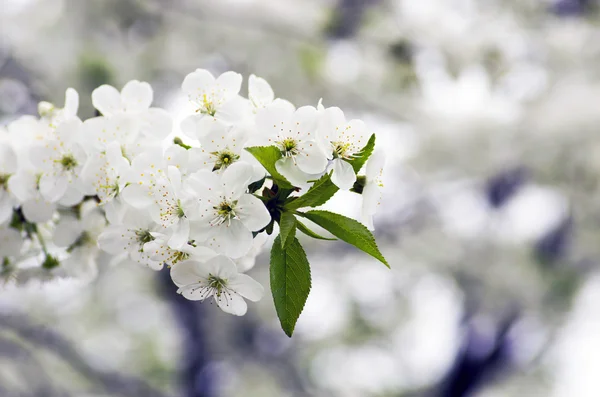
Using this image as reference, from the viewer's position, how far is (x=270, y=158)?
494 millimetres

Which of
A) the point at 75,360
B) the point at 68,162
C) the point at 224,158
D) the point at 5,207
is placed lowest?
the point at 75,360

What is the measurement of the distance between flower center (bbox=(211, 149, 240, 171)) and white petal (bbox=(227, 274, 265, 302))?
4.2 inches

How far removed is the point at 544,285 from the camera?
3346 mm

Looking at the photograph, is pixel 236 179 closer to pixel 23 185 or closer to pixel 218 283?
pixel 218 283

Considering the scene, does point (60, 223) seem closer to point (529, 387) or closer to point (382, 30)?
point (382, 30)

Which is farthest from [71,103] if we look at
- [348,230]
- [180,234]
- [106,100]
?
[348,230]

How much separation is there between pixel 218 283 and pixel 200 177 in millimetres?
110

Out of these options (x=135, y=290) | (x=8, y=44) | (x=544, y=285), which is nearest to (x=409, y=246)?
(x=544, y=285)

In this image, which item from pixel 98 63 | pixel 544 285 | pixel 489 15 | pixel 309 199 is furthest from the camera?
pixel 544 285

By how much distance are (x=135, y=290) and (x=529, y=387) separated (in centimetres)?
288

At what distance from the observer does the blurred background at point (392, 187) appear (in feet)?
9.17

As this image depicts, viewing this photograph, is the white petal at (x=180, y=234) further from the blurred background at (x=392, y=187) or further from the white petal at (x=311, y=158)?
the blurred background at (x=392, y=187)

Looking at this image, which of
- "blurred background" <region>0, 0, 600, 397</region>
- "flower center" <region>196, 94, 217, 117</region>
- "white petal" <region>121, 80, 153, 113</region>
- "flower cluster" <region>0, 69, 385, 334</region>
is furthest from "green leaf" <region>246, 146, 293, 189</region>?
"blurred background" <region>0, 0, 600, 397</region>

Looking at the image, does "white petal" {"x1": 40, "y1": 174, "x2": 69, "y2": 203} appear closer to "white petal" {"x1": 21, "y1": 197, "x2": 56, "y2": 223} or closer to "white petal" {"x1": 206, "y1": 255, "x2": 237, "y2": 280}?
"white petal" {"x1": 21, "y1": 197, "x2": 56, "y2": 223}
